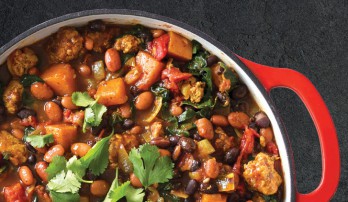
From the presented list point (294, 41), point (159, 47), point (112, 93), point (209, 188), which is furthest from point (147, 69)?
point (294, 41)

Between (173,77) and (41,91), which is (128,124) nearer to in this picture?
(173,77)

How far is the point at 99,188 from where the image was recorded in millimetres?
4301

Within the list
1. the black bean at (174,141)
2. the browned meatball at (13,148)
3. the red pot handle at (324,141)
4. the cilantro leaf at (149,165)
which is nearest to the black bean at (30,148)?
the browned meatball at (13,148)

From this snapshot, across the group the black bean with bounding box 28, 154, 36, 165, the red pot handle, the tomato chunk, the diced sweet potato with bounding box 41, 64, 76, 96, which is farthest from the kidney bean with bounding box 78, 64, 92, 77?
the red pot handle

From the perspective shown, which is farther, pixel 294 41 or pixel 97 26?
pixel 294 41

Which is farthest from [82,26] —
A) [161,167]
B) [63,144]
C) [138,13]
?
[161,167]

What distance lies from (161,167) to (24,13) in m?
1.83

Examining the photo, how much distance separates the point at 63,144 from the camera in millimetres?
4336

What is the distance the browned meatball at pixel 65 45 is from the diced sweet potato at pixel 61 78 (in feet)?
0.19

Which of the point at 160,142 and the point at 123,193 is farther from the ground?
the point at 160,142

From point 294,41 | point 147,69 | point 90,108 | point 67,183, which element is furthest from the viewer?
point 294,41

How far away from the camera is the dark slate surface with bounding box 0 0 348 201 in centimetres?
536

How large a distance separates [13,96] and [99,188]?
0.80 m

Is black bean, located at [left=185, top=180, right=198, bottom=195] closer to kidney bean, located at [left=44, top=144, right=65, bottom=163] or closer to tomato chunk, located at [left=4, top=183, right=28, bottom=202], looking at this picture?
kidney bean, located at [left=44, top=144, right=65, bottom=163]
